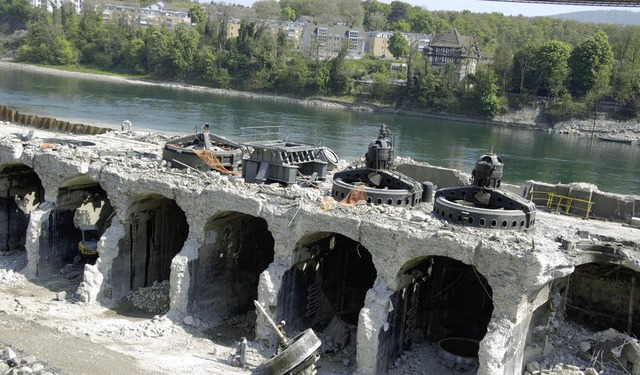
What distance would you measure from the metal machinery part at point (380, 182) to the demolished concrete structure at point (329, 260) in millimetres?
646

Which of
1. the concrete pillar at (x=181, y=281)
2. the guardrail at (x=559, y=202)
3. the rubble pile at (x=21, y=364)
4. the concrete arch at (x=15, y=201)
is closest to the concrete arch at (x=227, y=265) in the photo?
the concrete pillar at (x=181, y=281)

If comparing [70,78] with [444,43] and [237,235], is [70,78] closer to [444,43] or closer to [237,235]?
[444,43]

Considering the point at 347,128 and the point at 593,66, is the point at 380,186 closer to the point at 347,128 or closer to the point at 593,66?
the point at 347,128

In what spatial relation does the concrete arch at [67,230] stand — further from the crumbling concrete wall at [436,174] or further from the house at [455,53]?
the house at [455,53]

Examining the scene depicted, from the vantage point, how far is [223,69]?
133 m

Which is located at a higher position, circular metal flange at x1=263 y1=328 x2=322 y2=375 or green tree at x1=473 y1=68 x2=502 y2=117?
green tree at x1=473 y1=68 x2=502 y2=117

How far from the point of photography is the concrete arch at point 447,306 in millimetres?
27516

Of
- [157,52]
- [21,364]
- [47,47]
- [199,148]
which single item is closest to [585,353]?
[199,148]

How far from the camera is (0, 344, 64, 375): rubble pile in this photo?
21797 millimetres

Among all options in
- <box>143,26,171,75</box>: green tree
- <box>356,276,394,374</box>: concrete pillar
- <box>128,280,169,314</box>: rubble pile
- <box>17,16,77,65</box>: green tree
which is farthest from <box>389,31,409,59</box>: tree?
<box>356,276,394,374</box>: concrete pillar

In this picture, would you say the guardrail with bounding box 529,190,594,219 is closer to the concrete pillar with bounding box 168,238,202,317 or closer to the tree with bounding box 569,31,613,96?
the concrete pillar with bounding box 168,238,202,317

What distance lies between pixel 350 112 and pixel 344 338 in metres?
88.3

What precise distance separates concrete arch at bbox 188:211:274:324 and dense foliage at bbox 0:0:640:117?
272 ft

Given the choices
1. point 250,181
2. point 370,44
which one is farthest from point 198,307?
point 370,44
